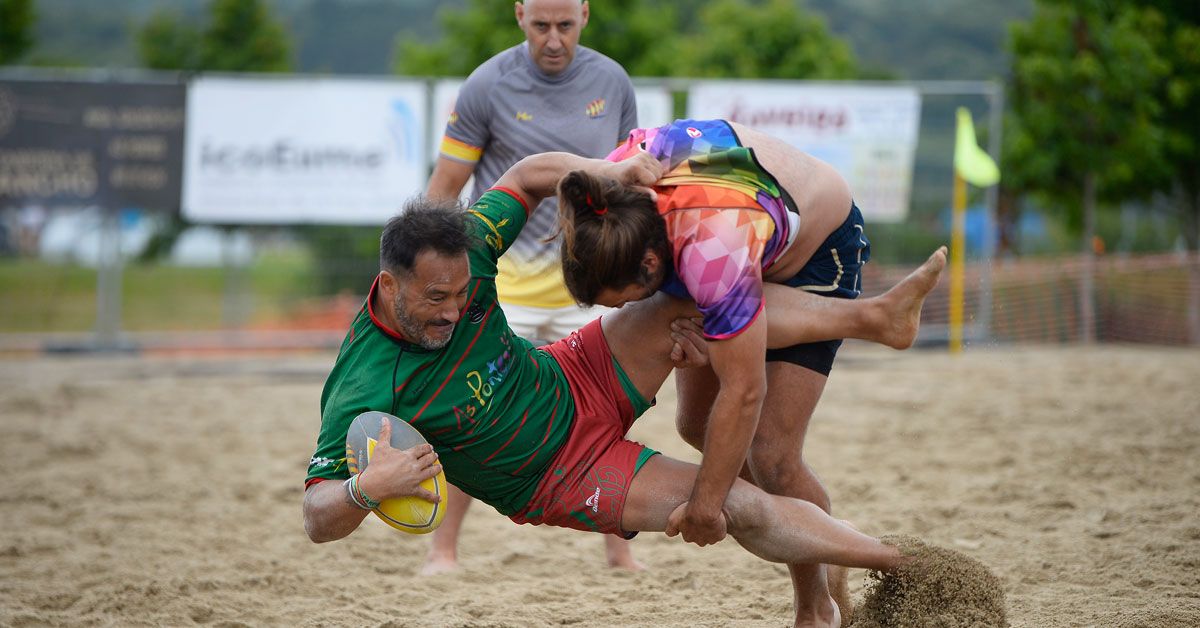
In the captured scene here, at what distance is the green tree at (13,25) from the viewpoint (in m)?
22.1

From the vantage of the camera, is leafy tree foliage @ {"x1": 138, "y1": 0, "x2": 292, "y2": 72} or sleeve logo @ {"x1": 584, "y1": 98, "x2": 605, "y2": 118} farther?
leafy tree foliage @ {"x1": 138, "y1": 0, "x2": 292, "y2": 72}

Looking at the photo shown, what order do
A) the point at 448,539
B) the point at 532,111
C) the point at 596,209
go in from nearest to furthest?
the point at 596,209
the point at 532,111
the point at 448,539

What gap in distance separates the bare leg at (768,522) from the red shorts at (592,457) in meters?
0.06

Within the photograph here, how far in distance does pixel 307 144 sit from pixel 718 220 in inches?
330

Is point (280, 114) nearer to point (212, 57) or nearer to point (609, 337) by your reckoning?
point (609, 337)

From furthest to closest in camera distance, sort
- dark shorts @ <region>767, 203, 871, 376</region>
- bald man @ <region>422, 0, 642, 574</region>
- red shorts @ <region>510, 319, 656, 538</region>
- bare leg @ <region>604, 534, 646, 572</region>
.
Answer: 1. bare leg @ <region>604, 534, 646, 572</region>
2. bald man @ <region>422, 0, 642, 574</region>
3. dark shorts @ <region>767, 203, 871, 376</region>
4. red shorts @ <region>510, 319, 656, 538</region>

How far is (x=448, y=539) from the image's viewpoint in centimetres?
498

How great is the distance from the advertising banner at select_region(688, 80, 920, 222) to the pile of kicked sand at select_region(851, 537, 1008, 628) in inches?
306

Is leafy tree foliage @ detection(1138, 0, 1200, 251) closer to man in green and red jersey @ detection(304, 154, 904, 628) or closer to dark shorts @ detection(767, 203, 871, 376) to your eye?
dark shorts @ detection(767, 203, 871, 376)

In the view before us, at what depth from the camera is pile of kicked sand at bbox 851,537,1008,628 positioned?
347cm

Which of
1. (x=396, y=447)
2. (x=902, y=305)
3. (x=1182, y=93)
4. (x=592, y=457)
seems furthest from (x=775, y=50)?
(x=396, y=447)

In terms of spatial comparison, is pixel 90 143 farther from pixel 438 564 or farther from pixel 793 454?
pixel 793 454

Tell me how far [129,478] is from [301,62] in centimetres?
7500

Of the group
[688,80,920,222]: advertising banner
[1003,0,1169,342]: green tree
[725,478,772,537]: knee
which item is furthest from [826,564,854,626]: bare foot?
[1003,0,1169,342]: green tree
